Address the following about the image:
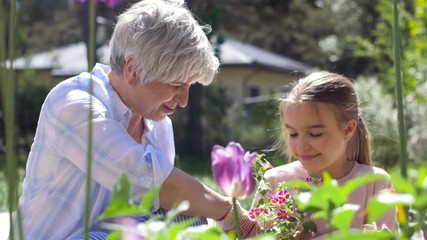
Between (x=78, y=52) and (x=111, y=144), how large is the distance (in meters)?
22.5

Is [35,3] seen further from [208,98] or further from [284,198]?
[284,198]

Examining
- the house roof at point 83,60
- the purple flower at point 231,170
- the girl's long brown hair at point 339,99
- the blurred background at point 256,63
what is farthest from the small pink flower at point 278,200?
the house roof at point 83,60

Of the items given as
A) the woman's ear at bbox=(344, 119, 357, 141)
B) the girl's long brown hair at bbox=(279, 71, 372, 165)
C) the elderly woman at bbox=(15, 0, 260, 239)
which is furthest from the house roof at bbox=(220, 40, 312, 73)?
the elderly woman at bbox=(15, 0, 260, 239)

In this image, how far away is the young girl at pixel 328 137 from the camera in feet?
7.52

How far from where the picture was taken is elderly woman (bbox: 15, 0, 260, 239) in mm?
1847

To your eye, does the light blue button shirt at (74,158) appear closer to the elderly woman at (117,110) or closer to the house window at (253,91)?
the elderly woman at (117,110)

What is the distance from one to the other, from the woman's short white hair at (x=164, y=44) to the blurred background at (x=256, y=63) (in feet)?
8.71

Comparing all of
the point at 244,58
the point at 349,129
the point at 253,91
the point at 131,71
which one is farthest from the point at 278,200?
the point at 253,91

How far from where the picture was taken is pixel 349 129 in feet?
8.14

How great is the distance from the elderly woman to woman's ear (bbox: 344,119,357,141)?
1.83ft

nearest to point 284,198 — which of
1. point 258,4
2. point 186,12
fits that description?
point 186,12

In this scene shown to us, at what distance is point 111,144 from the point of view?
5.86 feet

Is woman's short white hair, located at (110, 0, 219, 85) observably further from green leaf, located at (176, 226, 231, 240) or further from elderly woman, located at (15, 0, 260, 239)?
green leaf, located at (176, 226, 231, 240)

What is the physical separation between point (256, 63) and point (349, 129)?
63.1ft
